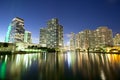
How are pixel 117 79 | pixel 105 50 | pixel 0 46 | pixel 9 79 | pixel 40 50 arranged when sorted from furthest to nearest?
pixel 105 50, pixel 40 50, pixel 0 46, pixel 117 79, pixel 9 79

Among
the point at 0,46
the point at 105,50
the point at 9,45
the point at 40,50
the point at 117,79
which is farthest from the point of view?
the point at 105,50

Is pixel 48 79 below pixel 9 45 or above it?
below

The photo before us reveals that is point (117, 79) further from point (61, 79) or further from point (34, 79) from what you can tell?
point (34, 79)

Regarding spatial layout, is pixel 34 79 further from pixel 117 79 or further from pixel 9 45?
pixel 9 45

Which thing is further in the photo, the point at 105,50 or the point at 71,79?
the point at 105,50

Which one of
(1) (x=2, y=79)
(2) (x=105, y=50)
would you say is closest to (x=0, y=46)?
(1) (x=2, y=79)

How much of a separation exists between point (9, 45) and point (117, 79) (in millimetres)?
118383

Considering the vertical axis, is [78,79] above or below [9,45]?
below

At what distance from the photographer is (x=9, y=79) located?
19484 millimetres

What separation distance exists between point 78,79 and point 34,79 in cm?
605

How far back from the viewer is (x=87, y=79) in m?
21.2

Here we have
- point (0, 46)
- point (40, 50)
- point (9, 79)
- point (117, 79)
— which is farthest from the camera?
point (40, 50)

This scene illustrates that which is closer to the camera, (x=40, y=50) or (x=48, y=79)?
(x=48, y=79)

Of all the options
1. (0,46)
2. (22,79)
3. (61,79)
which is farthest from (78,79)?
(0,46)
